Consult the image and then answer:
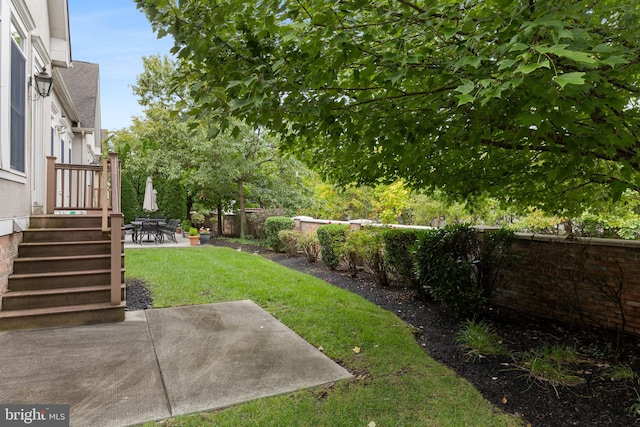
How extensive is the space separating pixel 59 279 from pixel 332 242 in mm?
6071

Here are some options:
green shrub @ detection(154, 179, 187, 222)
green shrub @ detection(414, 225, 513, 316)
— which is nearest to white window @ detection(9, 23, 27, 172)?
green shrub @ detection(414, 225, 513, 316)

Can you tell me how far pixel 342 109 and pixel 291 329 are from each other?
10.3ft

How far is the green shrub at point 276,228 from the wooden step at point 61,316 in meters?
8.88

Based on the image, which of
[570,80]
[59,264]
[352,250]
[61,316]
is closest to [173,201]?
[352,250]

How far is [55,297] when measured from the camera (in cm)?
495

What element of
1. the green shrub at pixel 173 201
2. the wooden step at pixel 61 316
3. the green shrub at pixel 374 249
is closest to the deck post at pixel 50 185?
the wooden step at pixel 61 316

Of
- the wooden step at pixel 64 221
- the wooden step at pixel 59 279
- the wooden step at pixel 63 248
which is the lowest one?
the wooden step at pixel 59 279

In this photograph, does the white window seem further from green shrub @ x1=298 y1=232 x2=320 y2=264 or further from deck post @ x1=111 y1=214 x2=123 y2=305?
green shrub @ x1=298 y1=232 x2=320 y2=264

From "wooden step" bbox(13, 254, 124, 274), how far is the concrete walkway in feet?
3.65

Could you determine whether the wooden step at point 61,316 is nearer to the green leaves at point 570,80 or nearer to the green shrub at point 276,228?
the green leaves at point 570,80

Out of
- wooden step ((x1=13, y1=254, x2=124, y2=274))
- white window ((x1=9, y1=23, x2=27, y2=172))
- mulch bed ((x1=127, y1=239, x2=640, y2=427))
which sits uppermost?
white window ((x1=9, y1=23, x2=27, y2=172))

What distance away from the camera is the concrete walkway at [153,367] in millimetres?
2973

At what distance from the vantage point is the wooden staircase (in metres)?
4.73

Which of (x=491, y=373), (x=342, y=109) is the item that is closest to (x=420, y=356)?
(x=491, y=373)
